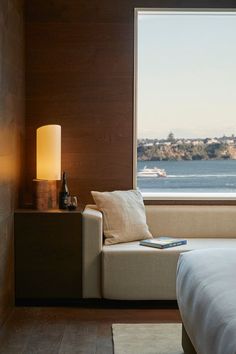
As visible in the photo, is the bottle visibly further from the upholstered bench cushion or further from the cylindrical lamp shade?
the upholstered bench cushion

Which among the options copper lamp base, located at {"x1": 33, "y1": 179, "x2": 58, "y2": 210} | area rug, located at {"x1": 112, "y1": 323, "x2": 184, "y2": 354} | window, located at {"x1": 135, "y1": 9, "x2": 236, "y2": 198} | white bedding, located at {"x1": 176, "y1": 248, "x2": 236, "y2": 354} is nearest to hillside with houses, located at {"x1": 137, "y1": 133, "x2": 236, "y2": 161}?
window, located at {"x1": 135, "y1": 9, "x2": 236, "y2": 198}

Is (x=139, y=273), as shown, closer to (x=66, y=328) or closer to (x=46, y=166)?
(x=66, y=328)

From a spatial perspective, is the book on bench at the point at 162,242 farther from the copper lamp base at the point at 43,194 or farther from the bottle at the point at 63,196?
the copper lamp base at the point at 43,194

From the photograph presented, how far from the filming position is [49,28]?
5074mm

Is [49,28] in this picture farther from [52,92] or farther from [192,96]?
[192,96]

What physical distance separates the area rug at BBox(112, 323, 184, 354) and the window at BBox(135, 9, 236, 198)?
1624 mm

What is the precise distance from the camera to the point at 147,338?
3.71m

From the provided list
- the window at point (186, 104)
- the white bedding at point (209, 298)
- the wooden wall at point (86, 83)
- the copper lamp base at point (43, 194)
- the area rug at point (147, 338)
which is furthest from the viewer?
the window at point (186, 104)

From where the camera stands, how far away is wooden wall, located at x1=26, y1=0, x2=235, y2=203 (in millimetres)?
5078

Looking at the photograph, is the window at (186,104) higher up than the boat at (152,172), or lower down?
higher up

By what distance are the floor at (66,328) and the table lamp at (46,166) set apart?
834mm

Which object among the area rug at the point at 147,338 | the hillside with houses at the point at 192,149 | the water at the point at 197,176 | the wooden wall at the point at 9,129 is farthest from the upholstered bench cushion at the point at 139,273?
the hillside with houses at the point at 192,149

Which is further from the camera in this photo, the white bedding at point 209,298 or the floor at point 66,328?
the floor at point 66,328

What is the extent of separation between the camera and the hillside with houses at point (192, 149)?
5.43 m
